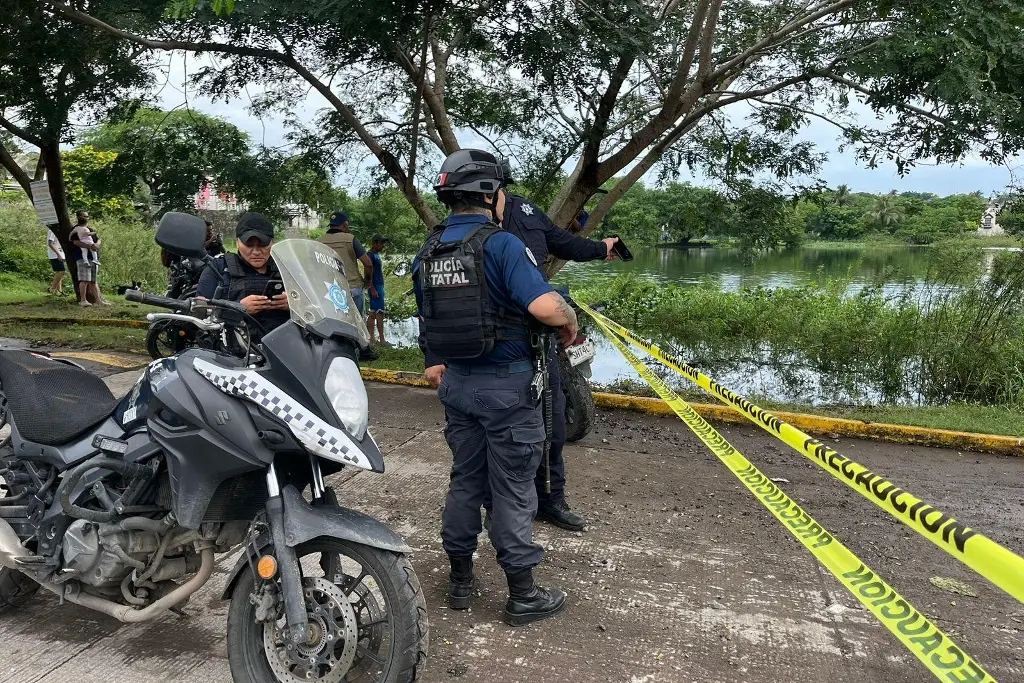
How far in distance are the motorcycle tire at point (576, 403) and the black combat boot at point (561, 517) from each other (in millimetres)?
1152

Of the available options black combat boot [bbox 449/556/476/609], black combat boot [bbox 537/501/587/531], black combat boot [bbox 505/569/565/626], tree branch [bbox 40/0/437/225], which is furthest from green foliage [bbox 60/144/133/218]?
black combat boot [bbox 505/569/565/626]

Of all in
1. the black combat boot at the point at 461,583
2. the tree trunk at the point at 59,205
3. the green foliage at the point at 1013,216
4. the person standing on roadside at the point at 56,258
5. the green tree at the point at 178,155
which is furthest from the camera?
the person standing on roadside at the point at 56,258

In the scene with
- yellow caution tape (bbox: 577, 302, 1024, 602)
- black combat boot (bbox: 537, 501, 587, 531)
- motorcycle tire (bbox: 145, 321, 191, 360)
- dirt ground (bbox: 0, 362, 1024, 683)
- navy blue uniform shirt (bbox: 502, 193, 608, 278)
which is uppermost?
navy blue uniform shirt (bbox: 502, 193, 608, 278)

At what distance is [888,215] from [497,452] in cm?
1552

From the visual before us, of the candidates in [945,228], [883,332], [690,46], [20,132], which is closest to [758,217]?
[883,332]

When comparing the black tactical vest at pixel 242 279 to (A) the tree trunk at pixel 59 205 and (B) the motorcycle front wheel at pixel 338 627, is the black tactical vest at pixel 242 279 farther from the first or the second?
(A) the tree trunk at pixel 59 205

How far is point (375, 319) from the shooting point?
405 inches

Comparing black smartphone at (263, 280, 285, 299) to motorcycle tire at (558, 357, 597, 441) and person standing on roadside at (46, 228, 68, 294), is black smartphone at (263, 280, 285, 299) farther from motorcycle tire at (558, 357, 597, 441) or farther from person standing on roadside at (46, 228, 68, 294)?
person standing on roadside at (46, 228, 68, 294)

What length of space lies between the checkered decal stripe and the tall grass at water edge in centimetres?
718

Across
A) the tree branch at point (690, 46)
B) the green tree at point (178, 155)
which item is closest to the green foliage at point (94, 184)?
the green tree at point (178, 155)

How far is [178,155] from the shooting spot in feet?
27.8

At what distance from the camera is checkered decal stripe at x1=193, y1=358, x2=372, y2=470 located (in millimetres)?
2207

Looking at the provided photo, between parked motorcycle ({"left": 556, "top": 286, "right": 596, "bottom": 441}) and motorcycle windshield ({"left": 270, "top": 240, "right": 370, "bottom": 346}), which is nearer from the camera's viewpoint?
motorcycle windshield ({"left": 270, "top": 240, "right": 370, "bottom": 346})

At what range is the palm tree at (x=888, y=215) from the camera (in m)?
14.8
